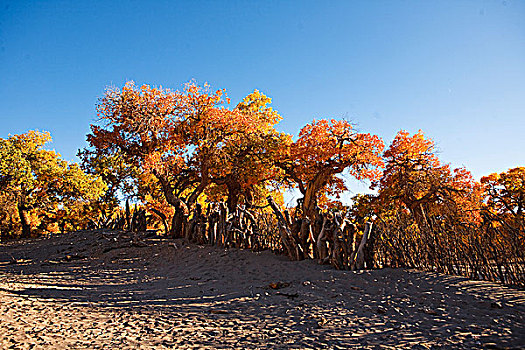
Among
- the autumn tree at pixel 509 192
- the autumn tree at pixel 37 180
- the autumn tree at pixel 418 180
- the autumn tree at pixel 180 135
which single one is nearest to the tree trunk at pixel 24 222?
the autumn tree at pixel 37 180

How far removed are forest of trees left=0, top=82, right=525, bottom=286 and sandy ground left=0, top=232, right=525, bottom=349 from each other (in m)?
0.53

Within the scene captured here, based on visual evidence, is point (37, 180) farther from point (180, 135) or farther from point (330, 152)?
point (330, 152)

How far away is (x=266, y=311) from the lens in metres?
3.61

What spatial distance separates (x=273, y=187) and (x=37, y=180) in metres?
11.3

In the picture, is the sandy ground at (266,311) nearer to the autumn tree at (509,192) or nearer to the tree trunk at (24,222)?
the tree trunk at (24,222)

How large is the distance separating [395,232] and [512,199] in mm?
15111

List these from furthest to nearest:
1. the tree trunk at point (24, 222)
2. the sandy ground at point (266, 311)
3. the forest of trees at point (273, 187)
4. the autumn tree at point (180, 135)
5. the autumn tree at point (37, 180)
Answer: the tree trunk at point (24, 222) → the autumn tree at point (37, 180) → the autumn tree at point (180, 135) → the forest of trees at point (273, 187) → the sandy ground at point (266, 311)

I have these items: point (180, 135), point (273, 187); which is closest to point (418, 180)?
point (273, 187)

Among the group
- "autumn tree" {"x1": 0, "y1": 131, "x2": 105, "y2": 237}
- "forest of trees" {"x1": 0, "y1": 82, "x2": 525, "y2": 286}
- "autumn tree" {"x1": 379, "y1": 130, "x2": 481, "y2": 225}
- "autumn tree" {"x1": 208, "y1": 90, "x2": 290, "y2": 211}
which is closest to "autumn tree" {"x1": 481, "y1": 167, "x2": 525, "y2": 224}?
"forest of trees" {"x1": 0, "y1": 82, "x2": 525, "y2": 286}

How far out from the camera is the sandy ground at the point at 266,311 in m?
2.70

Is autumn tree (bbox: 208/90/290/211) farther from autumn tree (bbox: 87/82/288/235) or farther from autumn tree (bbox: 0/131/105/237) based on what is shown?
autumn tree (bbox: 0/131/105/237)

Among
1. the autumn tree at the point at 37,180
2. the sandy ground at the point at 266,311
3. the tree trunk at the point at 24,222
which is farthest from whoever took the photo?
the tree trunk at the point at 24,222

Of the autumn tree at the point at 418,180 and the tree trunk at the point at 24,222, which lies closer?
the autumn tree at the point at 418,180

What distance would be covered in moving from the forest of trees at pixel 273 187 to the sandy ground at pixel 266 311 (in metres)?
0.53
